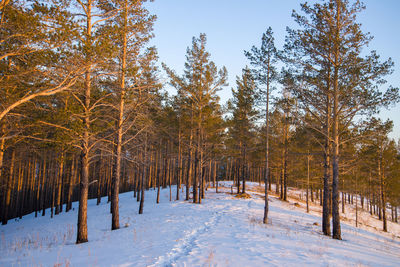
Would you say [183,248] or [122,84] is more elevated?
[122,84]

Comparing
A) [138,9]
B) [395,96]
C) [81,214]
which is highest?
[138,9]

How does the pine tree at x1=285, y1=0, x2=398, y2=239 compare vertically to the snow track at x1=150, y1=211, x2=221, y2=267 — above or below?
above

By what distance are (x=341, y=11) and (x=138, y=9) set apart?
1130cm

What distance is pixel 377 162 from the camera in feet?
82.4

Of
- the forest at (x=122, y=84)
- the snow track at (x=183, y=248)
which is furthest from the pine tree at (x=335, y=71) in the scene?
the snow track at (x=183, y=248)

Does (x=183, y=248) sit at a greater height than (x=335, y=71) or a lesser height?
lesser

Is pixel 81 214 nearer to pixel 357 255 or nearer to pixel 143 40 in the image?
pixel 143 40

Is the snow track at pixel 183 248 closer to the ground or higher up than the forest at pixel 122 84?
closer to the ground

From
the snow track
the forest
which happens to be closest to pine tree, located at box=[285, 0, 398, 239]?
the forest

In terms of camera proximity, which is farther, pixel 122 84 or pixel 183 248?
pixel 122 84

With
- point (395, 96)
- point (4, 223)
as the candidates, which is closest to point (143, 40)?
point (395, 96)

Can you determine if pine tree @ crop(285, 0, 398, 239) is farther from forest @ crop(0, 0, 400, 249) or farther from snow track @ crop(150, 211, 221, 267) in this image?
snow track @ crop(150, 211, 221, 267)

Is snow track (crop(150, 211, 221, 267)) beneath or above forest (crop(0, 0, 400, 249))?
beneath

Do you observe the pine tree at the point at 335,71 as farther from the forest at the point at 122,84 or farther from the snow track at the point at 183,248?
the snow track at the point at 183,248
